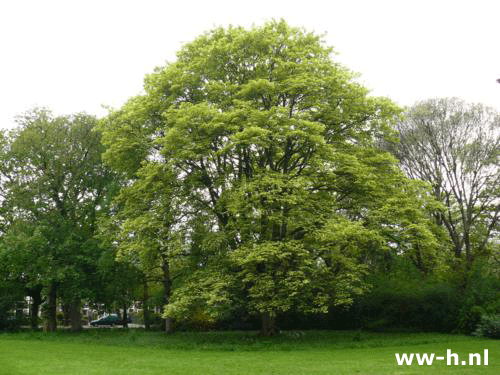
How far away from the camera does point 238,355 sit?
22656 millimetres

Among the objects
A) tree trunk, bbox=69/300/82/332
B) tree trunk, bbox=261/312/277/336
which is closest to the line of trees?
tree trunk, bbox=261/312/277/336

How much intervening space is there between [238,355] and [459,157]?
999 inches

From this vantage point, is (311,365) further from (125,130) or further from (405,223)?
(125,130)

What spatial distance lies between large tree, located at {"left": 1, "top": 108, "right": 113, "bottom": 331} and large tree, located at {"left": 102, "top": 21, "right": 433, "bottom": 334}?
1098 centimetres

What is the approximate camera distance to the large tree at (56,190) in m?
38.7

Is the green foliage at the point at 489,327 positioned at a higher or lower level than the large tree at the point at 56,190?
lower

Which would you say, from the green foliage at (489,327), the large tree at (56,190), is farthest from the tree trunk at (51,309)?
the green foliage at (489,327)

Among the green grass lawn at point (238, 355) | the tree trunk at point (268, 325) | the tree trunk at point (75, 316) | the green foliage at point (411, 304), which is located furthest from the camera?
the tree trunk at point (75, 316)

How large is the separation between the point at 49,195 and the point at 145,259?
16.8 metres

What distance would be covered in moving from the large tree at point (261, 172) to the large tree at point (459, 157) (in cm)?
1064

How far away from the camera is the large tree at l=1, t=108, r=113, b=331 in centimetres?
3872

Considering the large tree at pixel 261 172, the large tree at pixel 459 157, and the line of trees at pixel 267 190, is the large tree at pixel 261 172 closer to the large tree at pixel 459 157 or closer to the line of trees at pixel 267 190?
the line of trees at pixel 267 190

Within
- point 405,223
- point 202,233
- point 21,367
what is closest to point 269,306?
point 202,233

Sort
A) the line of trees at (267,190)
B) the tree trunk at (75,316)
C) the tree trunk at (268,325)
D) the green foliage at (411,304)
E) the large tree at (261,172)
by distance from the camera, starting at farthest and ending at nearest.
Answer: the tree trunk at (75,316) → the green foliage at (411,304) → the tree trunk at (268,325) → the line of trees at (267,190) → the large tree at (261,172)
